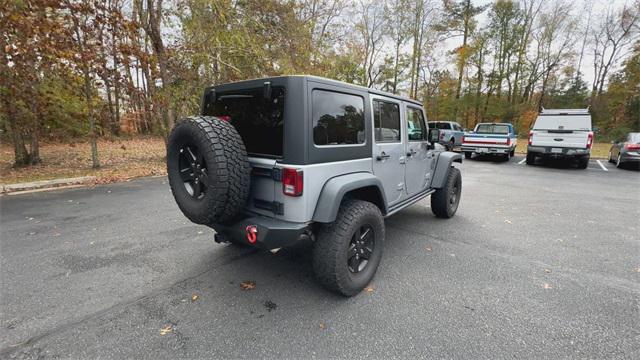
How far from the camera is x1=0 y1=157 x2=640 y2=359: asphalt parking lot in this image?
2.00 metres

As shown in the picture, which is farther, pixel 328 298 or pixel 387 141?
pixel 387 141

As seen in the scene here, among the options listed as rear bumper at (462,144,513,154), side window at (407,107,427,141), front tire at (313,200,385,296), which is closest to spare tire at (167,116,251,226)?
front tire at (313,200,385,296)

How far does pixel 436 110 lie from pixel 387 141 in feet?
93.7

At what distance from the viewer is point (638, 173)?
9531 mm

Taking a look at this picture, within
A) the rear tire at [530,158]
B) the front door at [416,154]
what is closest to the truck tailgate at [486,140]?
the rear tire at [530,158]

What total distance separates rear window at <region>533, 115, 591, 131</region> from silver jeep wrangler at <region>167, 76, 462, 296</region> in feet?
35.8

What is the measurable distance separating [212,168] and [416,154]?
268 cm

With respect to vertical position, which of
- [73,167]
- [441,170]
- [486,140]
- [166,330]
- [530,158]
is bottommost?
[166,330]

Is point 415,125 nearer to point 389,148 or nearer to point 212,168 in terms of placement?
point 389,148

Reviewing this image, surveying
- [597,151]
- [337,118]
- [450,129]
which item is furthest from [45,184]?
[597,151]

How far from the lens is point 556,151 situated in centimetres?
1010

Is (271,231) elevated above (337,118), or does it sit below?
below

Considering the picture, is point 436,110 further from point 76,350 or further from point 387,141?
point 76,350

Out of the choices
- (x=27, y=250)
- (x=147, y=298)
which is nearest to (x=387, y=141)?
(x=147, y=298)
